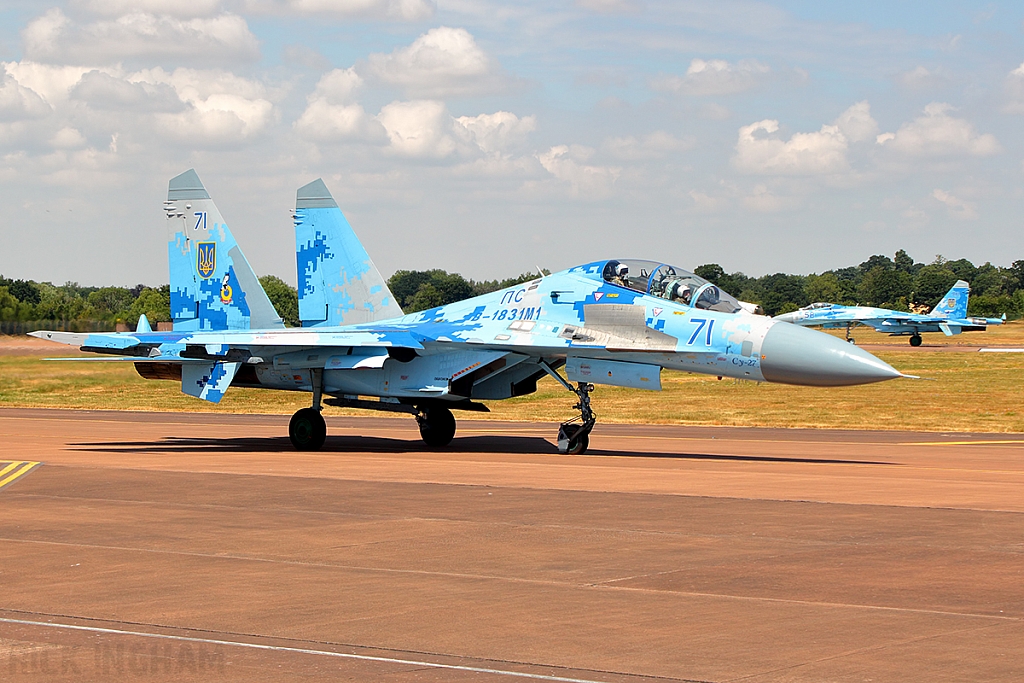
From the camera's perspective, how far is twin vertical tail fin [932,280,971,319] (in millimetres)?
95750

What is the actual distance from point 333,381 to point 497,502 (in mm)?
8862

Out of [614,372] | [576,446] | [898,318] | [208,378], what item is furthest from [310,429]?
[898,318]

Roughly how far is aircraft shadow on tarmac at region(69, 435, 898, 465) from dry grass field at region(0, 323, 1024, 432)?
679 centimetres

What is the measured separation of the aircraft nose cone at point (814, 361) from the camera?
1779 centimetres

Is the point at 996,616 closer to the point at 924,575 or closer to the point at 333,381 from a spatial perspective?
the point at 924,575

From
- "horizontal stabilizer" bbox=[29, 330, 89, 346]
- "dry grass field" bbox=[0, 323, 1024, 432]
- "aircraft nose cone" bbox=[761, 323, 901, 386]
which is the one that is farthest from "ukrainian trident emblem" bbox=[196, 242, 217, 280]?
"aircraft nose cone" bbox=[761, 323, 901, 386]

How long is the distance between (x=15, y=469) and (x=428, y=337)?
6.98 metres

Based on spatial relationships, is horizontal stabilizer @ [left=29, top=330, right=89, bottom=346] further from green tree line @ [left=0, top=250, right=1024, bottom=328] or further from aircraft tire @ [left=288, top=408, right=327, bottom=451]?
green tree line @ [left=0, top=250, right=1024, bottom=328]

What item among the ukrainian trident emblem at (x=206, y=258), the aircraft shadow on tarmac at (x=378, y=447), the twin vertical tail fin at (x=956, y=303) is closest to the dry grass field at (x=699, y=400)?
the aircraft shadow on tarmac at (x=378, y=447)

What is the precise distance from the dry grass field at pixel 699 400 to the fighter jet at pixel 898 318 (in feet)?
113

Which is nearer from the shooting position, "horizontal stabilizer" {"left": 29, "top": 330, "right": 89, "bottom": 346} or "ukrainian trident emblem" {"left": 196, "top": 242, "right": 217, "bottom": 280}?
"horizontal stabilizer" {"left": 29, "top": 330, "right": 89, "bottom": 346}

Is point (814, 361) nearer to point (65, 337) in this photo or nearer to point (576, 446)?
point (576, 446)

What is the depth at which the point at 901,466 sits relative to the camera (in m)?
19.5

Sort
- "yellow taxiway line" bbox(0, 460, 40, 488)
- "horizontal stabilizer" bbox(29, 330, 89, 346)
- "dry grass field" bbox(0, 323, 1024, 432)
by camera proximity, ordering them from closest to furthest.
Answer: "yellow taxiway line" bbox(0, 460, 40, 488) < "horizontal stabilizer" bbox(29, 330, 89, 346) < "dry grass field" bbox(0, 323, 1024, 432)
